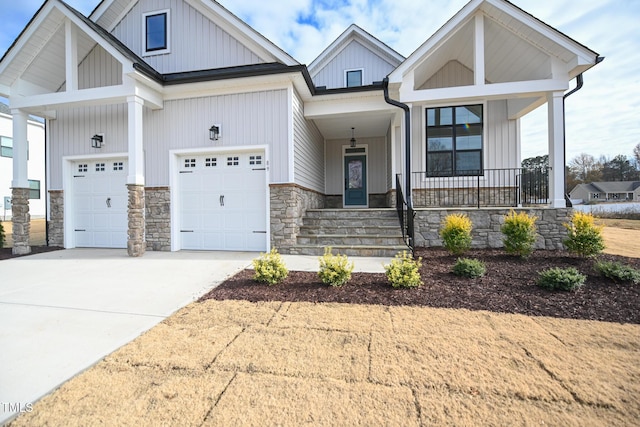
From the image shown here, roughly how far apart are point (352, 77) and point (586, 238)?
961 centimetres

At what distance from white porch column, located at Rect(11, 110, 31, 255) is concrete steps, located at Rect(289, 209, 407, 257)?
22.2ft

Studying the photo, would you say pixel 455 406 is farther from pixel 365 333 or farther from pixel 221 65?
pixel 221 65

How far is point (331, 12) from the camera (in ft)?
30.4

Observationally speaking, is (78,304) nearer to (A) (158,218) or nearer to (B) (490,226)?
(A) (158,218)

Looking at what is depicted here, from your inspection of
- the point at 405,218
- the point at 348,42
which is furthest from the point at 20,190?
the point at 348,42

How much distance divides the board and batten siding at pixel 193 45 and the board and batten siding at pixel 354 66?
5.15 metres

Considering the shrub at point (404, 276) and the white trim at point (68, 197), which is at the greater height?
the white trim at point (68, 197)

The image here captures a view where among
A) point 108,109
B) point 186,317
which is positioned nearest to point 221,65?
point 108,109

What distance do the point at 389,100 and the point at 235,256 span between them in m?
5.23

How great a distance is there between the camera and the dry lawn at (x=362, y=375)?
5.56 ft

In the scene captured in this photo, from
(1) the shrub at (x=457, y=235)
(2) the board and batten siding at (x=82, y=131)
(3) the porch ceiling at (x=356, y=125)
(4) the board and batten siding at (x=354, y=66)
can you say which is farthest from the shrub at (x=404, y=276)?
(4) the board and batten siding at (x=354, y=66)

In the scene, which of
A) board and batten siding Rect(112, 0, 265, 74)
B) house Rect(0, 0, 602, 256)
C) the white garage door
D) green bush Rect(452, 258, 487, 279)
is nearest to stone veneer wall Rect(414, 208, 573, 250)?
house Rect(0, 0, 602, 256)

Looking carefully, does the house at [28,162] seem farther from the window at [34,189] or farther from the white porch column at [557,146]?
the white porch column at [557,146]

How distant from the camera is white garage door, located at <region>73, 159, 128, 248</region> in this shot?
Result: 7547mm
